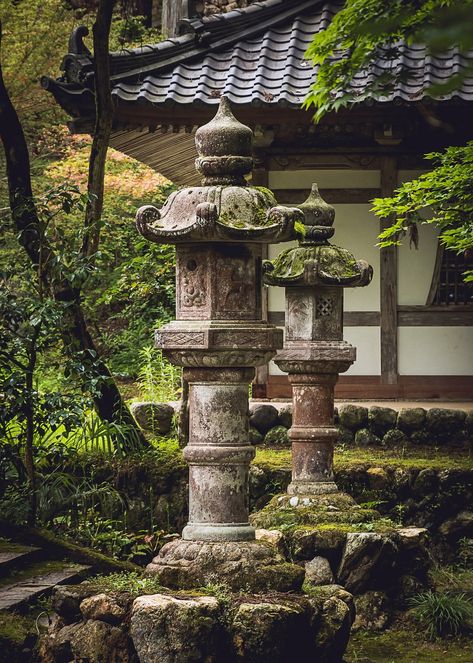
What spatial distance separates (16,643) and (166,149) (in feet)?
28.1

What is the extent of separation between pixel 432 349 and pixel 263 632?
794 cm

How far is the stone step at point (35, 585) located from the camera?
6.23m

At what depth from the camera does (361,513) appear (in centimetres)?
800

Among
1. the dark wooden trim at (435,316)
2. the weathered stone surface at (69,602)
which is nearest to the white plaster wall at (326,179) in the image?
the dark wooden trim at (435,316)

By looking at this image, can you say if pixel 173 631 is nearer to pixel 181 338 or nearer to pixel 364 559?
pixel 181 338

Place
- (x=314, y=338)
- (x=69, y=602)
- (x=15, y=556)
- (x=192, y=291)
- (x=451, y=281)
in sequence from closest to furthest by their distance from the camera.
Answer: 1. (x=69, y=602)
2. (x=192, y=291)
3. (x=15, y=556)
4. (x=314, y=338)
5. (x=451, y=281)

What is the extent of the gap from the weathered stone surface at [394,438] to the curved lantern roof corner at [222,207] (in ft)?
19.1

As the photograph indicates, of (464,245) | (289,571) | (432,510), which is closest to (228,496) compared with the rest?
(289,571)

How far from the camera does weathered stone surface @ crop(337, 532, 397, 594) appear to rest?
7.41 m

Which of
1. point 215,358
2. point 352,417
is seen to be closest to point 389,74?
point 215,358

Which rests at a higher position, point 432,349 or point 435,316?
point 435,316

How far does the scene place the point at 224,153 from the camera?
6.06m

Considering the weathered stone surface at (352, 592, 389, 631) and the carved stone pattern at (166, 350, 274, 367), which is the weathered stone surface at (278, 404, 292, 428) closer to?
the weathered stone surface at (352, 592, 389, 631)

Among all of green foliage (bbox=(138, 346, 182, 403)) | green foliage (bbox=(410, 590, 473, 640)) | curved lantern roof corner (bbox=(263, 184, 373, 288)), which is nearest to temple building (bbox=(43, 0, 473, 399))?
green foliage (bbox=(138, 346, 182, 403))
